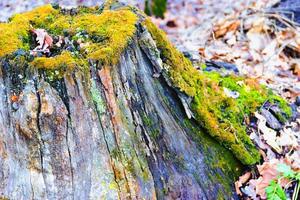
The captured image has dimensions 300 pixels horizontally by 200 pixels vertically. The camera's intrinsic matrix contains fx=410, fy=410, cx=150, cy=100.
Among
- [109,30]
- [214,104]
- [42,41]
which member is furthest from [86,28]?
[214,104]

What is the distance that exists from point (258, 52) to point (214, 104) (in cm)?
273

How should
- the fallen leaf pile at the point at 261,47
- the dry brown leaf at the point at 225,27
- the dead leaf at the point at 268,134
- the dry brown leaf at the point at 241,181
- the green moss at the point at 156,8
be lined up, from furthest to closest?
the green moss at the point at 156,8 < the dry brown leaf at the point at 225,27 < the fallen leaf pile at the point at 261,47 < the dead leaf at the point at 268,134 < the dry brown leaf at the point at 241,181

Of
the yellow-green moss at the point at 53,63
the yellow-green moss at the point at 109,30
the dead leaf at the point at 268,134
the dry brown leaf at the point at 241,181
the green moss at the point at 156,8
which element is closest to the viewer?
the yellow-green moss at the point at 53,63

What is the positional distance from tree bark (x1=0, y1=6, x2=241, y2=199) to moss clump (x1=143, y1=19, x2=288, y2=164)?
7.1 inches

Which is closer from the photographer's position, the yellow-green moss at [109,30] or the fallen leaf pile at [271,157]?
the yellow-green moss at [109,30]

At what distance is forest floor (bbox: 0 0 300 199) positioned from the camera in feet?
10.6

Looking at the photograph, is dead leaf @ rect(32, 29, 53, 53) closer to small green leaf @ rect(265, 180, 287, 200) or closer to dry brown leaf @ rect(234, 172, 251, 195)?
dry brown leaf @ rect(234, 172, 251, 195)

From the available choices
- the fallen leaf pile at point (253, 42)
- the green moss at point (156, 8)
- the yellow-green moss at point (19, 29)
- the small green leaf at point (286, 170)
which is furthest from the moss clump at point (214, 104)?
the green moss at point (156, 8)

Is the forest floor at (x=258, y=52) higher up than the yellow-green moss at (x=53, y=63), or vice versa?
the yellow-green moss at (x=53, y=63)

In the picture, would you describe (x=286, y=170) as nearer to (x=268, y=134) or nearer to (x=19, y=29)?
(x=268, y=134)

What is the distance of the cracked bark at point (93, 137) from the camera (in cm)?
256

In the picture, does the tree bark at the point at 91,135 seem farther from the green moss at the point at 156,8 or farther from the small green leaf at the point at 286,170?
the green moss at the point at 156,8

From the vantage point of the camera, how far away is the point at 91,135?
2.64m

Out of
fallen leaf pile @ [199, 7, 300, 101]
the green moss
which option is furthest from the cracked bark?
the green moss
